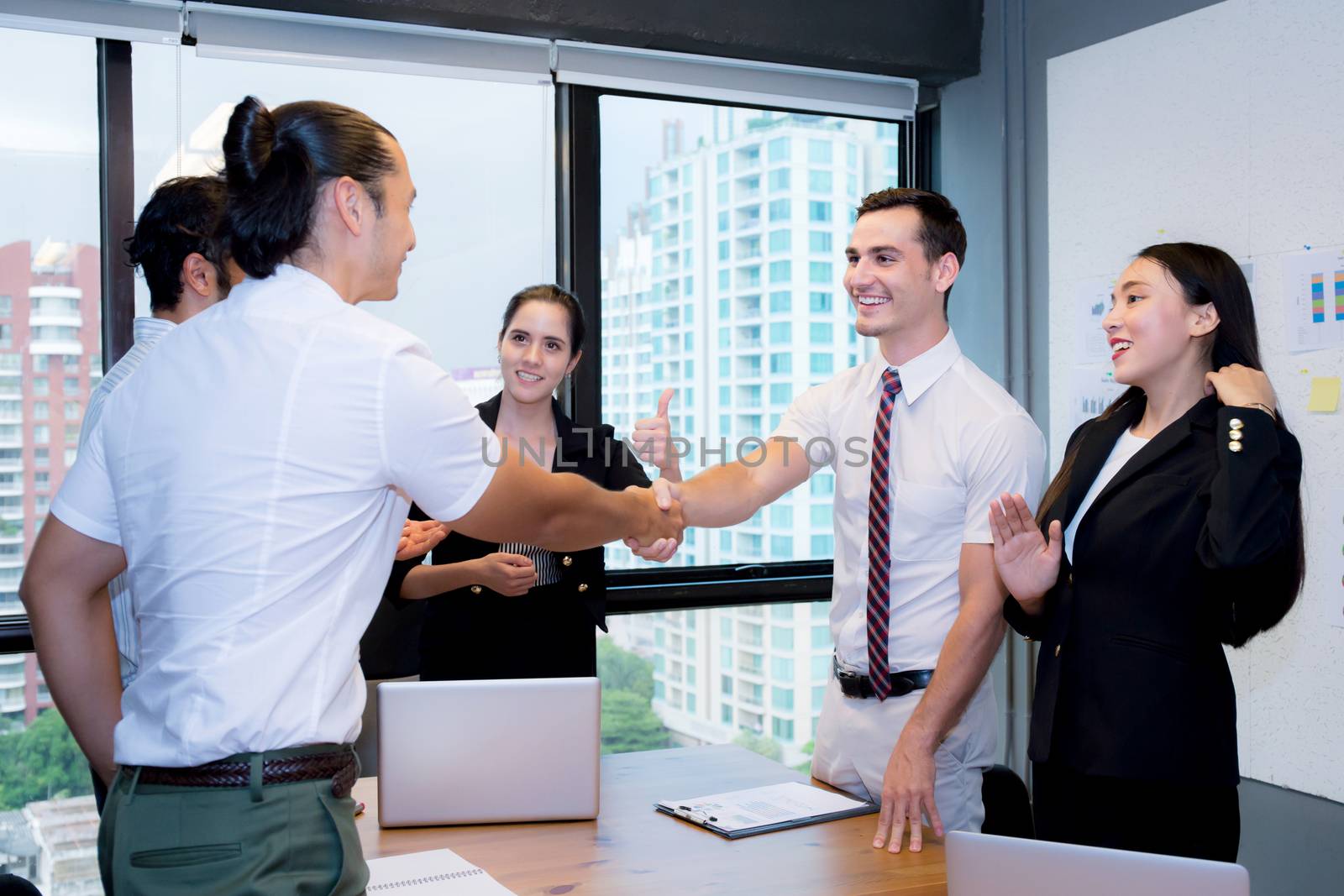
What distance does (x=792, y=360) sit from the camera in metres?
4.29

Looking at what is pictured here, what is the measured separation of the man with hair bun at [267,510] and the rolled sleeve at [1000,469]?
44.9 inches

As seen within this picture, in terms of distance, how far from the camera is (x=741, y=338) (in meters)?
4.22

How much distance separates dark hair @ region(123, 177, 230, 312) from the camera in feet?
7.22

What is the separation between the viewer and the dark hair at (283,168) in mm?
1379

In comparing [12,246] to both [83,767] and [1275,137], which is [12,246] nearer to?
[83,767]

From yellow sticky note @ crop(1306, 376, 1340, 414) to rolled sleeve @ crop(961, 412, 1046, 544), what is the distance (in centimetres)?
120

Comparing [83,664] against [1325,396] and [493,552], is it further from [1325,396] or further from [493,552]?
[1325,396]

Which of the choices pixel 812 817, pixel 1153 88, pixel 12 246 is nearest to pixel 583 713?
pixel 812 817

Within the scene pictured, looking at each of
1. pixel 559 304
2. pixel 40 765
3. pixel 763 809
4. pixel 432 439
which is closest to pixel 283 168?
pixel 432 439

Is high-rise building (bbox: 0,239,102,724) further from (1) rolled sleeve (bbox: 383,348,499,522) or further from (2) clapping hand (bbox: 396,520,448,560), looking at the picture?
(1) rolled sleeve (bbox: 383,348,499,522)

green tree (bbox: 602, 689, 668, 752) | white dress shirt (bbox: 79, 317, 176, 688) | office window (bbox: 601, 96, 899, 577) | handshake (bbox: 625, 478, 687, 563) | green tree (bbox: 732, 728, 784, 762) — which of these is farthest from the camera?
green tree (bbox: 732, 728, 784, 762)

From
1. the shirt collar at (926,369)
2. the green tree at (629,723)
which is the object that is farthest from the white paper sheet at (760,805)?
the green tree at (629,723)

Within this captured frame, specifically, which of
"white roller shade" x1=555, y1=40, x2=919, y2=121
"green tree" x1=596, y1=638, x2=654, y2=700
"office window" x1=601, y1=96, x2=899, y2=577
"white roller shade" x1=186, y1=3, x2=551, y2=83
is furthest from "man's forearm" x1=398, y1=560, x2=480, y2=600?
"white roller shade" x1=555, y1=40, x2=919, y2=121

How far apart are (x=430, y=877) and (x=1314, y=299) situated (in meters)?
2.65
